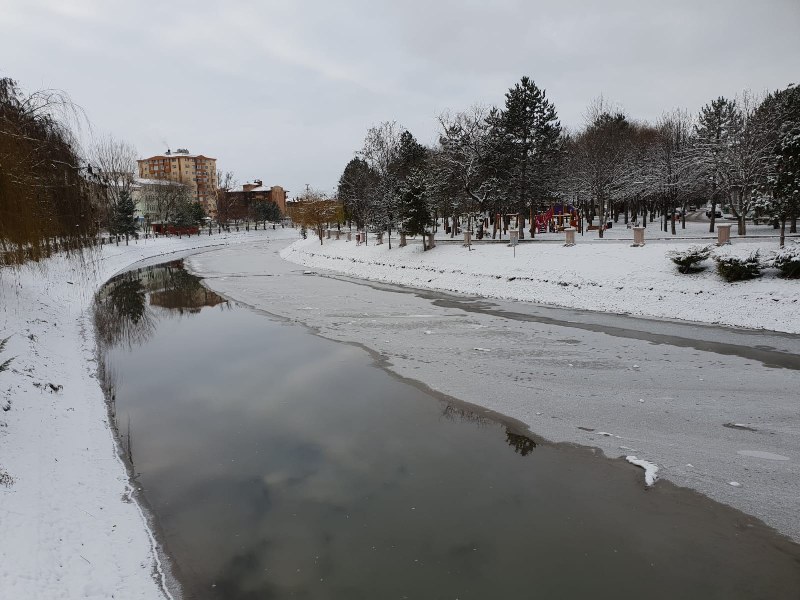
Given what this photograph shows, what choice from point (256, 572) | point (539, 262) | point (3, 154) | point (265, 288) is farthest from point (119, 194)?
point (256, 572)

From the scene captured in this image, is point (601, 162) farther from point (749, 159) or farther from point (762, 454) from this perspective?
point (762, 454)

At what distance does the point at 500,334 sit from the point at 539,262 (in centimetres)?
1256

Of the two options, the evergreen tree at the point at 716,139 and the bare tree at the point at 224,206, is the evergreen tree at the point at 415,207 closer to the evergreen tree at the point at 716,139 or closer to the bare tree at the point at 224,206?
the evergreen tree at the point at 716,139

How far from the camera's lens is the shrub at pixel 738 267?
2034 cm

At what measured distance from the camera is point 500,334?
18234mm

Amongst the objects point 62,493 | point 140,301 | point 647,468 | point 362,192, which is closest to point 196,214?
point 362,192

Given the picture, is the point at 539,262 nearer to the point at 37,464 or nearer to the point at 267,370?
the point at 267,370

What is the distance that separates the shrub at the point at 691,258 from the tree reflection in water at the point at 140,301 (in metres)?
22.0

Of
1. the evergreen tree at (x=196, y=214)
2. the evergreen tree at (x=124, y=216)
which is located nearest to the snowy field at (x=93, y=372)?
the evergreen tree at (x=124, y=216)

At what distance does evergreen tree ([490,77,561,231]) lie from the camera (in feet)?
139

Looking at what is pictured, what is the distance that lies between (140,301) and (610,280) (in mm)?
24955

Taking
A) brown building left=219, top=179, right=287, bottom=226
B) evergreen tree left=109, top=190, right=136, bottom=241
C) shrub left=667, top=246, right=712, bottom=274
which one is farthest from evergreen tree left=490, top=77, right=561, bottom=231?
brown building left=219, top=179, right=287, bottom=226

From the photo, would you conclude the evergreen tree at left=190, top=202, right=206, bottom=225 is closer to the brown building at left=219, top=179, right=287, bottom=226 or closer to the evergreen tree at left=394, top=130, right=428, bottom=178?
the brown building at left=219, top=179, right=287, bottom=226

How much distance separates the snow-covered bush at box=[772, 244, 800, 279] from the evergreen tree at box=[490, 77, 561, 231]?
24.4 meters
